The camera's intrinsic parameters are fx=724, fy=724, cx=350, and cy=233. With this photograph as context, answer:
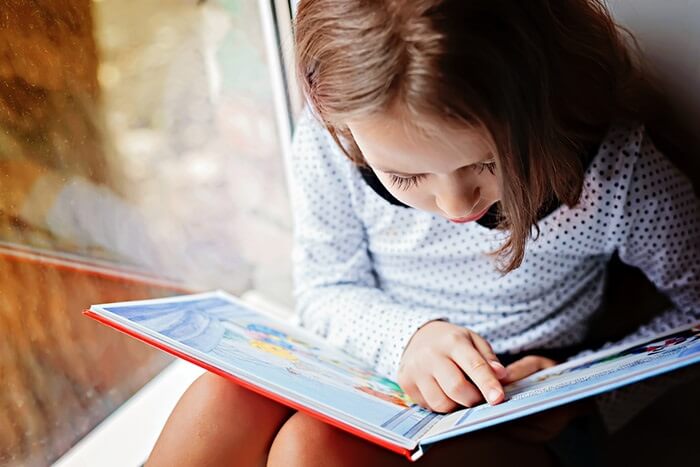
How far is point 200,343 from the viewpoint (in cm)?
66

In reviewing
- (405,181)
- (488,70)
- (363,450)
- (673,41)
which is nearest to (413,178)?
(405,181)

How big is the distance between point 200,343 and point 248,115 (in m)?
0.60

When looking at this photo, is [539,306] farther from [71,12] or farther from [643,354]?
[71,12]

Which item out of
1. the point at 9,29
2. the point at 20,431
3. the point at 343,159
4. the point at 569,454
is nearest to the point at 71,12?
the point at 9,29

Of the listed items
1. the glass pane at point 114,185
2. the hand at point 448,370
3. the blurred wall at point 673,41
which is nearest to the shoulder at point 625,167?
the blurred wall at point 673,41

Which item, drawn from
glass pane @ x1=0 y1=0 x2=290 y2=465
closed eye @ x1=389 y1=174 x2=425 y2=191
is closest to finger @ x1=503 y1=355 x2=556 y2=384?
closed eye @ x1=389 y1=174 x2=425 y2=191

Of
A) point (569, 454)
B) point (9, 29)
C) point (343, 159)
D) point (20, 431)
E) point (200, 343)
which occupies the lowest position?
point (569, 454)

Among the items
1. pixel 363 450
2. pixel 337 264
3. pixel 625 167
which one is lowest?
pixel 363 450

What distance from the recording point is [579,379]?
2.11 feet

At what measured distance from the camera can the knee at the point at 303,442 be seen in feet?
2.20

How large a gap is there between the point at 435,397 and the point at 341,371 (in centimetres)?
11

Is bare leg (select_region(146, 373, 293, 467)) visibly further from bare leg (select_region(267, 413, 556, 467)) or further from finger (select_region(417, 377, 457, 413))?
finger (select_region(417, 377, 457, 413))

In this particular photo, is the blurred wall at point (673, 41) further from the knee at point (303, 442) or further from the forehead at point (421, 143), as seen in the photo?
the knee at point (303, 442)

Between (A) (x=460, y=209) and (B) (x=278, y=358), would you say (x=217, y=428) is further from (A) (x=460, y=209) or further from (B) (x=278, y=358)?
(A) (x=460, y=209)
